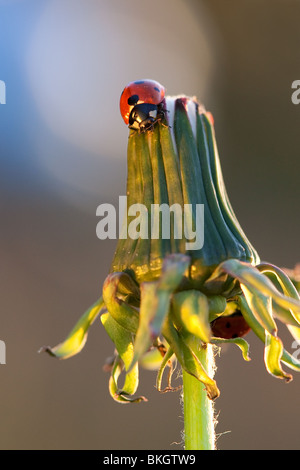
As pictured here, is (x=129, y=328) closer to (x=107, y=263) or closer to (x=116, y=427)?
(x=116, y=427)

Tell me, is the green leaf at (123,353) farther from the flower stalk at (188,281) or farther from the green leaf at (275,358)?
the green leaf at (275,358)

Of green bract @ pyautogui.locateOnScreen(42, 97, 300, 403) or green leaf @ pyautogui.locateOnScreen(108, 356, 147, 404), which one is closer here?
green bract @ pyautogui.locateOnScreen(42, 97, 300, 403)

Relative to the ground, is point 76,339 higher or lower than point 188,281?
lower

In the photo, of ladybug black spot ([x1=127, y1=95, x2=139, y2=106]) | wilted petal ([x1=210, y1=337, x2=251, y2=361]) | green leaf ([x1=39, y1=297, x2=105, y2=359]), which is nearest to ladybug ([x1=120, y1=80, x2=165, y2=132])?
ladybug black spot ([x1=127, y1=95, x2=139, y2=106])

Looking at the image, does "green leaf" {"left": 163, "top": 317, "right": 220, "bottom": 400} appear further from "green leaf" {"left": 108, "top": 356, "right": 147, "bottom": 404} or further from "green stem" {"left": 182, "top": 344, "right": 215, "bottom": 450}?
"green leaf" {"left": 108, "top": 356, "right": 147, "bottom": 404}

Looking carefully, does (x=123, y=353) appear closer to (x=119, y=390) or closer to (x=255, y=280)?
(x=119, y=390)

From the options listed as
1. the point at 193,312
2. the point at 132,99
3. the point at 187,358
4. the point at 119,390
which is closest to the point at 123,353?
the point at 119,390
